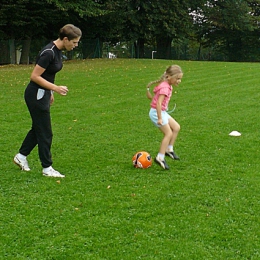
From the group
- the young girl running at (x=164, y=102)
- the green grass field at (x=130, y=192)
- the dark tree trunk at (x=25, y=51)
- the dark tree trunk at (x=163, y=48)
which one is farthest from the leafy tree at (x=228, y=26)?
the young girl running at (x=164, y=102)

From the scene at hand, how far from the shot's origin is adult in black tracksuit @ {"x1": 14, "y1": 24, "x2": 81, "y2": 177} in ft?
16.8

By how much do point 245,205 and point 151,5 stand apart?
3247cm

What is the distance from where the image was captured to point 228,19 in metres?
41.5

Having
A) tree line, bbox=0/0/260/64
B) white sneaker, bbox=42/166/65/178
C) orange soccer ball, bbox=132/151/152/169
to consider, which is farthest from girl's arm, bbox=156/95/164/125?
tree line, bbox=0/0/260/64

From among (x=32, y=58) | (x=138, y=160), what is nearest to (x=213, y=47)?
(x=32, y=58)

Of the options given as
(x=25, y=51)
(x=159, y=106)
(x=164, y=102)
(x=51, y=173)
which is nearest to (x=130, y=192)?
(x=51, y=173)

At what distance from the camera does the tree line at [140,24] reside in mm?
27797

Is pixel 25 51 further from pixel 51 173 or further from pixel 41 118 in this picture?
pixel 41 118

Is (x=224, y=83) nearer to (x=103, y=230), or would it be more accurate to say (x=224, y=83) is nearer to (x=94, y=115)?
(x=94, y=115)

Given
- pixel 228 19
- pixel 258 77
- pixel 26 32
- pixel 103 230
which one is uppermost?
pixel 228 19

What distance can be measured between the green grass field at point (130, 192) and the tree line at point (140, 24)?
1926 cm

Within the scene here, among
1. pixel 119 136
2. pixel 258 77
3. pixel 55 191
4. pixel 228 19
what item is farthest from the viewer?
pixel 228 19

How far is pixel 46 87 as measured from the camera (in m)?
5.14

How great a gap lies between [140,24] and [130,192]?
31888 mm
